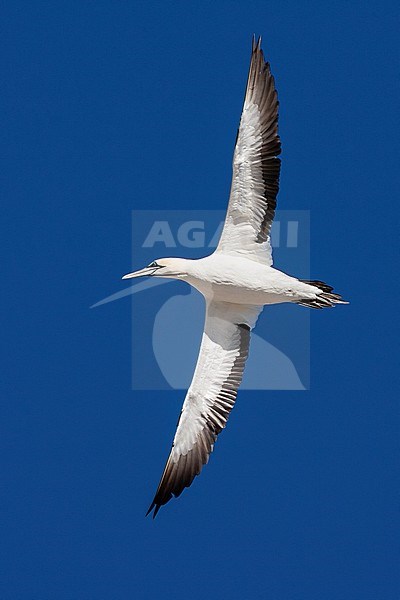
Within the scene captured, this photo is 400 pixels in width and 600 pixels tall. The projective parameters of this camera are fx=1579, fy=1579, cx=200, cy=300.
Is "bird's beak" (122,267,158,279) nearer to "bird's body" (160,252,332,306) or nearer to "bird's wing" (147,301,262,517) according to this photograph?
"bird's body" (160,252,332,306)

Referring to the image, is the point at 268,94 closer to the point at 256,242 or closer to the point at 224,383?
the point at 256,242

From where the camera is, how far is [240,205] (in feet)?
57.2

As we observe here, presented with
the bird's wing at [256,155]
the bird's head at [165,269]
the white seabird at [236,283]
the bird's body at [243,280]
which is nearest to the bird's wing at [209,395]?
the white seabird at [236,283]

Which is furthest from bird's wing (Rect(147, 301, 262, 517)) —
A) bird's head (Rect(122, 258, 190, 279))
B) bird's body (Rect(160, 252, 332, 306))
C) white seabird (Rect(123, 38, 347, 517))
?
bird's head (Rect(122, 258, 190, 279))

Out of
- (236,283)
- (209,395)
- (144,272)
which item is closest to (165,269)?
(144,272)

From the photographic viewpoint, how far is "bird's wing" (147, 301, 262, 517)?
18.0 metres

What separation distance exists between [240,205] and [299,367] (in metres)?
3.77

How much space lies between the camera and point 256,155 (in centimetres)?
1728

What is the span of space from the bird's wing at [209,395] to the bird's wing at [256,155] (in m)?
1.25

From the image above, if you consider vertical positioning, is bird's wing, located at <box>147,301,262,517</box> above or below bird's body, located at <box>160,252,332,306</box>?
below

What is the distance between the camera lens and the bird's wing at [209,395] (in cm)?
1805

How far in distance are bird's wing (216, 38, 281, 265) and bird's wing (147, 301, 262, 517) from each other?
4.11ft

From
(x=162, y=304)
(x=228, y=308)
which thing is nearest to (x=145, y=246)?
(x=162, y=304)

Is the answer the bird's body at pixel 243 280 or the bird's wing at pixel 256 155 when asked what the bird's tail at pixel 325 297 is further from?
the bird's wing at pixel 256 155
